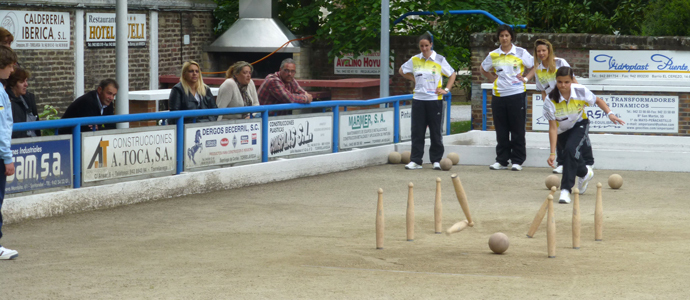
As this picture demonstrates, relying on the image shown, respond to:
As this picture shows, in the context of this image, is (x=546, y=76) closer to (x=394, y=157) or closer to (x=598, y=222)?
(x=394, y=157)

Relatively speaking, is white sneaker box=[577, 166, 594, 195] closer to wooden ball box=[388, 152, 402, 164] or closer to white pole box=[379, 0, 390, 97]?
wooden ball box=[388, 152, 402, 164]

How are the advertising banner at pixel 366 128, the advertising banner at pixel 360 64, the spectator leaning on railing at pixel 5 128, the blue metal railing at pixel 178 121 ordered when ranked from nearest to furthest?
the spectator leaning on railing at pixel 5 128 < the blue metal railing at pixel 178 121 < the advertising banner at pixel 366 128 < the advertising banner at pixel 360 64

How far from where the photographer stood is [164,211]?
33.3ft

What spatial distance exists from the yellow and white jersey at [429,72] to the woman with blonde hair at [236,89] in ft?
8.10

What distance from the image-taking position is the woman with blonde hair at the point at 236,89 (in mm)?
12531

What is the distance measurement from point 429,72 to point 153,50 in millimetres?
8749

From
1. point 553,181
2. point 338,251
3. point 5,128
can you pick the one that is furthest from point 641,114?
point 5,128

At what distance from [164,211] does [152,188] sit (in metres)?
0.78

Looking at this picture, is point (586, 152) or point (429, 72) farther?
point (429, 72)

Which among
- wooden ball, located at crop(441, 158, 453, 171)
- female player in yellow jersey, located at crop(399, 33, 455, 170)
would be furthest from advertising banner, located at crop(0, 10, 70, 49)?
wooden ball, located at crop(441, 158, 453, 171)

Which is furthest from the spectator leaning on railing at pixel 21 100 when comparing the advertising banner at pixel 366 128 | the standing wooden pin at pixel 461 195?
the advertising banner at pixel 366 128

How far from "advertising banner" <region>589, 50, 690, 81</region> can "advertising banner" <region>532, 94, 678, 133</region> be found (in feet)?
2.19

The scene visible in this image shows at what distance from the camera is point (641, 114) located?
1584 centimetres

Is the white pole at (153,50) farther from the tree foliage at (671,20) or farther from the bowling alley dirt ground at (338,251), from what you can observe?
the tree foliage at (671,20)
